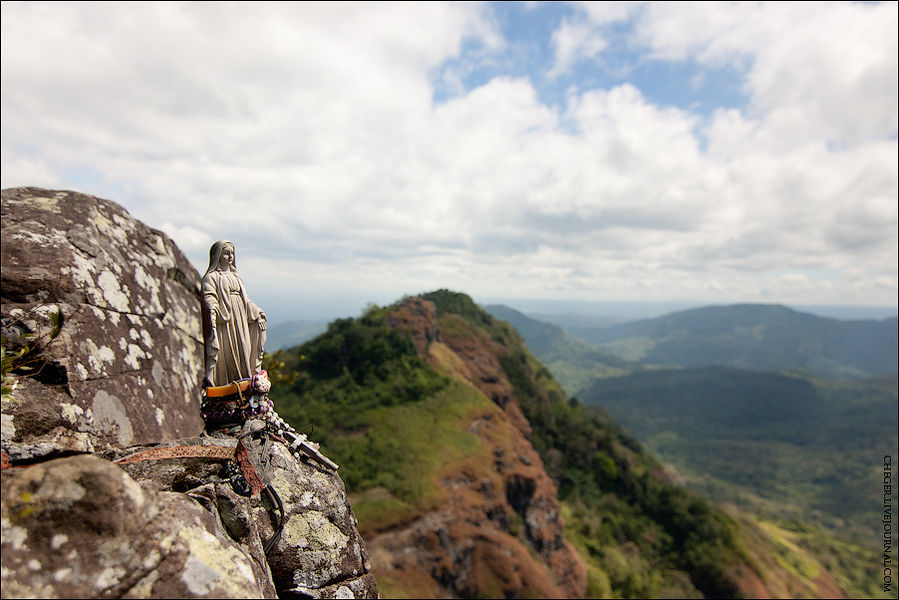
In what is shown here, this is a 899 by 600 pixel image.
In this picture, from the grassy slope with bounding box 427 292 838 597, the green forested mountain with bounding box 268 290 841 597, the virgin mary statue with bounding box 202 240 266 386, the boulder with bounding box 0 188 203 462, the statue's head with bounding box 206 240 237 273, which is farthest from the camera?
the grassy slope with bounding box 427 292 838 597

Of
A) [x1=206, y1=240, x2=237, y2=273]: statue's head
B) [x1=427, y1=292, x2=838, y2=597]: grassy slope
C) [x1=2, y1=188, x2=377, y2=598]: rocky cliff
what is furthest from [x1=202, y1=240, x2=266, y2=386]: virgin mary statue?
[x1=427, y1=292, x2=838, y2=597]: grassy slope

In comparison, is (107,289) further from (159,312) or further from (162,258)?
(162,258)

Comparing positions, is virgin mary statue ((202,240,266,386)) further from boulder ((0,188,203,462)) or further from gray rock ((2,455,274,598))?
gray rock ((2,455,274,598))

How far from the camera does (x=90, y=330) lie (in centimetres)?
637

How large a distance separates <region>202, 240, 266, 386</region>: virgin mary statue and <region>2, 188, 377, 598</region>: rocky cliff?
105cm

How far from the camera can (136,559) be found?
315 cm

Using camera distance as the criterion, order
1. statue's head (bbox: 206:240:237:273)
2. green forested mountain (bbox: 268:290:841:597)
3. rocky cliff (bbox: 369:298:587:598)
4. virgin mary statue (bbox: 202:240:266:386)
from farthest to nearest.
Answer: green forested mountain (bbox: 268:290:841:597), rocky cliff (bbox: 369:298:587:598), statue's head (bbox: 206:240:237:273), virgin mary statue (bbox: 202:240:266:386)

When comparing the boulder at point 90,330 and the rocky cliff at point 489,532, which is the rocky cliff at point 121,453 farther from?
the rocky cliff at point 489,532

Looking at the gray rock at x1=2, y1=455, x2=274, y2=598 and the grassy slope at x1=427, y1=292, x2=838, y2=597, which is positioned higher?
the gray rock at x1=2, y1=455, x2=274, y2=598

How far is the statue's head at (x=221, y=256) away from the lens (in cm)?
681

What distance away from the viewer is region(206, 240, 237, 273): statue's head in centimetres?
681

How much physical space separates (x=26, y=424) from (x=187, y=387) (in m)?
3.19

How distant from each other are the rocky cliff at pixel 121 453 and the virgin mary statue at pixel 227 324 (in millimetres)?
1049

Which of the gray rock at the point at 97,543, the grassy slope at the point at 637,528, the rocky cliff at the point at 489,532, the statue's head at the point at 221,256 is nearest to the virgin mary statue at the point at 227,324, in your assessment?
the statue's head at the point at 221,256
